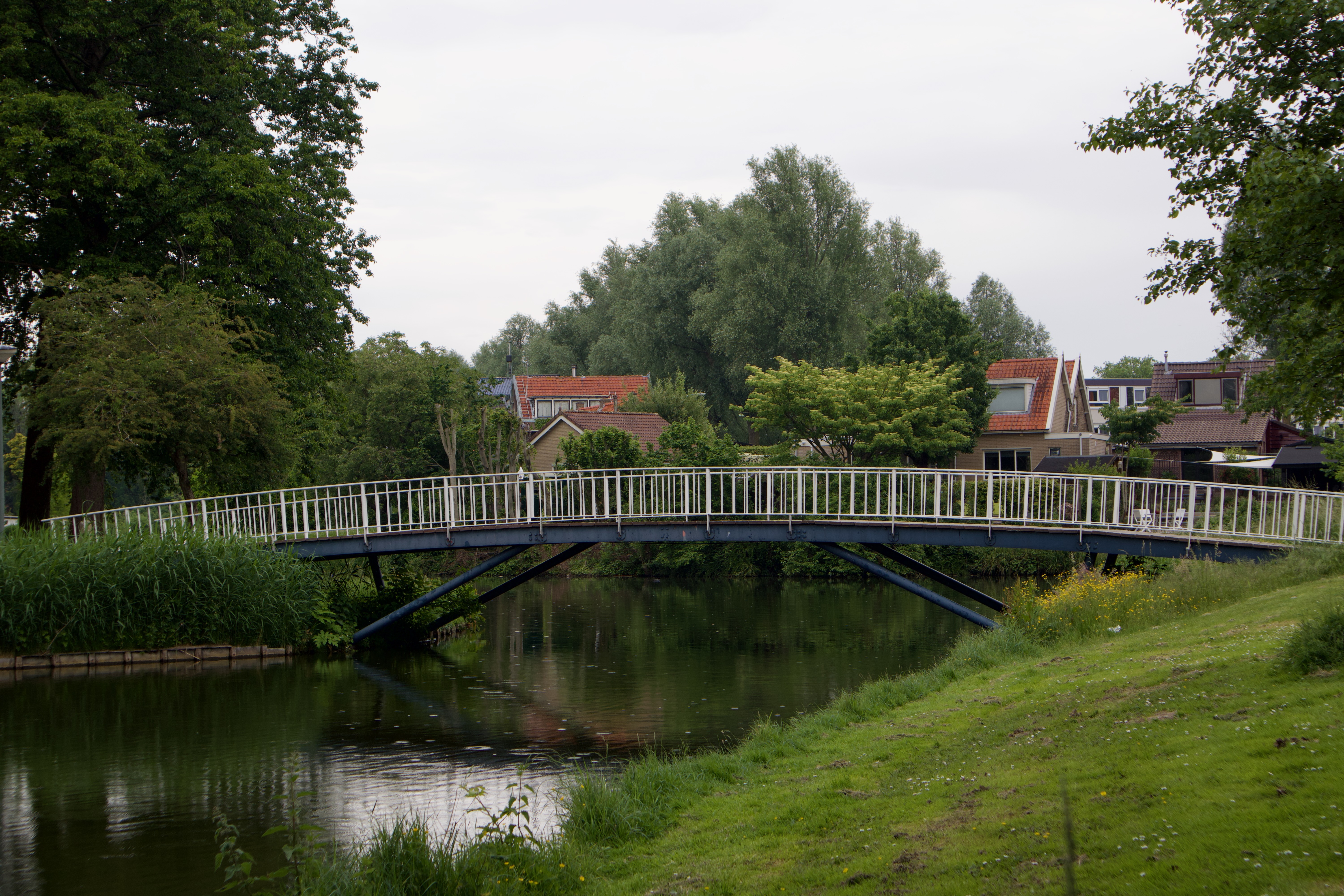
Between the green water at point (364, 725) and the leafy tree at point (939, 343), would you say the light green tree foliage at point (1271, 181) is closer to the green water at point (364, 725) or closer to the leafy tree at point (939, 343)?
the green water at point (364, 725)

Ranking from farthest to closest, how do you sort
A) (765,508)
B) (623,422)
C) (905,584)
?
1. (623,422)
2. (765,508)
3. (905,584)

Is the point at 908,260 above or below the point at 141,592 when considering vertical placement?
above

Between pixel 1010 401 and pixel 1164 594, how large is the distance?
3252 cm

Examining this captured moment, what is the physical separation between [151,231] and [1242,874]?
998 inches

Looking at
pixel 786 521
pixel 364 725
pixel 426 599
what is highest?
pixel 786 521

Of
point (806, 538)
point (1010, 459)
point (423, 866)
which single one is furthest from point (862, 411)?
point (423, 866)

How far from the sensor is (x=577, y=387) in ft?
220

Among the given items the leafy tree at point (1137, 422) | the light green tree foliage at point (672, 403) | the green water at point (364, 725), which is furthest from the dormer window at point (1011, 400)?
the green water at point (364, 725)

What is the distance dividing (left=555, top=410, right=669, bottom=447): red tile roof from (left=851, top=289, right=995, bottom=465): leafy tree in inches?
410

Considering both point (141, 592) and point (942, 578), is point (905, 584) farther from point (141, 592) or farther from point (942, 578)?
point (141, 592)

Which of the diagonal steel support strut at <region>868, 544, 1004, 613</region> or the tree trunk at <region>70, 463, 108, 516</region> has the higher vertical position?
the tree trunk at <region>70, 463, 108, 516</region>

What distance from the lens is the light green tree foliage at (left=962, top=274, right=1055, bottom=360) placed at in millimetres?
83312

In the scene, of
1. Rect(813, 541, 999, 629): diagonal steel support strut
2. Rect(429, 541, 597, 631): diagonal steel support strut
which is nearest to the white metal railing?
Rect(813, 541, 999, 629): diagonal steel support strut

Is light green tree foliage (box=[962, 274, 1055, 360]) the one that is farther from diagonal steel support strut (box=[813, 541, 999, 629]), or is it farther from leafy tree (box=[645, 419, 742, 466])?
diagonal steel support strut (box=[813, 541, 999, 629])
